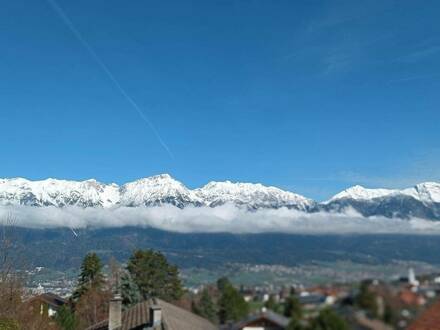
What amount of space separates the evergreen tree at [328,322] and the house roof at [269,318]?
21 centimetres

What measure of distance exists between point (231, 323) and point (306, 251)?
2.55 ft

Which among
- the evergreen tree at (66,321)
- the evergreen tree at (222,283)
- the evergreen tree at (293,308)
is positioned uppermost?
the evergreen tree at (222,283)

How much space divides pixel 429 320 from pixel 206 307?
168cm

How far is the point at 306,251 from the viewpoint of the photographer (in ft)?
14.2

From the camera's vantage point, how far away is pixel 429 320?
12.7ft

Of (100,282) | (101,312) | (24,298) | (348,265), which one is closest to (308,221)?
(348,265)

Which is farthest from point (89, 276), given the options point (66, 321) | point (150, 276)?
point (150, 276)

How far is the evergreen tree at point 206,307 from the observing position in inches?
174

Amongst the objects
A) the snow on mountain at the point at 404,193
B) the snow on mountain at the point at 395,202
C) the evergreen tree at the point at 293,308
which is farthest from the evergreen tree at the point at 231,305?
the snow on mountain at the point at 404,193

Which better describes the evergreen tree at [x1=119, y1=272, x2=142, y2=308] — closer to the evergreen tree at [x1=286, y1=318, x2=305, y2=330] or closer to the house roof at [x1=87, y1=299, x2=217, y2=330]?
the house roof at [x1=87, y1=299, x2=217, y2=330]

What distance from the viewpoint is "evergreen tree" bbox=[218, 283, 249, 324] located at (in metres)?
3.88

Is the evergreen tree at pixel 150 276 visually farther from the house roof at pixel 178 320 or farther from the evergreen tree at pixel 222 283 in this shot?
the evergreen tree at pixel 222 283

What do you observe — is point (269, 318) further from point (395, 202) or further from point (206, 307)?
point (395, 202)

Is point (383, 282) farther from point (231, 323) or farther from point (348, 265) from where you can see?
point (231, 323)
